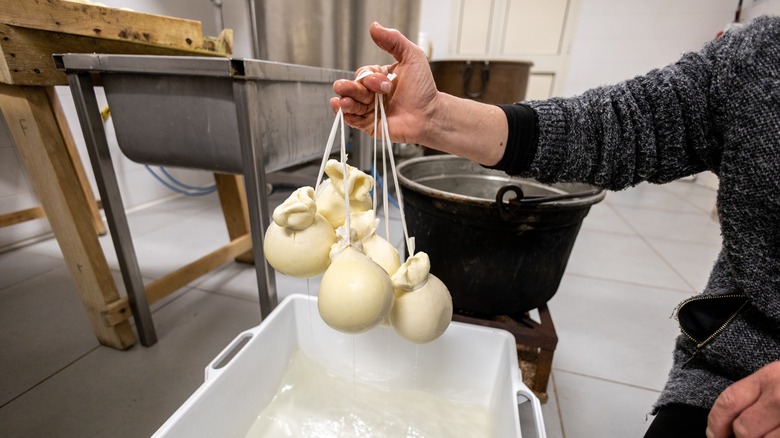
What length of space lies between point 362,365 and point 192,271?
0.59m

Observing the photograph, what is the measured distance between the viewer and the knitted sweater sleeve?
16.8 inches

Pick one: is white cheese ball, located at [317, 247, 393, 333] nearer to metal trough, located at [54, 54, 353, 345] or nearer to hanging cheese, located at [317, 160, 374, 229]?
hanging cheese, located at [317, 160, 374, 229]

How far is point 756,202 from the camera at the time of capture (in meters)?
0.37

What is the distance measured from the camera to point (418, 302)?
1.30 feet

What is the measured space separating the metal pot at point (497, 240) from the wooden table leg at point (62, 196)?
646mm

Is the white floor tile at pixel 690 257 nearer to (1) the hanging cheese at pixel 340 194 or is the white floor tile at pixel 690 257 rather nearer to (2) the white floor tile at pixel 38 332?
(1) the hanging cheese at pixel 340 194

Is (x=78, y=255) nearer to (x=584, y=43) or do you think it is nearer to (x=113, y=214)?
(x=113, y=214)

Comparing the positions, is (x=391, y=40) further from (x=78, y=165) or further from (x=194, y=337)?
(x=78, y=165)

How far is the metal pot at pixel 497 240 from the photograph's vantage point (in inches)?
24.3

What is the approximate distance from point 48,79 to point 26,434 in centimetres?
62

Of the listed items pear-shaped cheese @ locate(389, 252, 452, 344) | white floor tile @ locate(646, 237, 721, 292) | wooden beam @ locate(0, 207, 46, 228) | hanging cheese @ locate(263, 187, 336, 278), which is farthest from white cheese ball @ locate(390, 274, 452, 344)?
wooden beam @ locate(0, 207, 46, 228)

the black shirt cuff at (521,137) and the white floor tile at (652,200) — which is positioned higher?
the black shirt cuff at (521,137)

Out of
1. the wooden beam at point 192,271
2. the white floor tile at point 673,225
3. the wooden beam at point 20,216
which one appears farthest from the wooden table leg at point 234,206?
the white floor tile at point 673,225

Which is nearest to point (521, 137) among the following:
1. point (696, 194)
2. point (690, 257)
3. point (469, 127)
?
point (469, 127)
